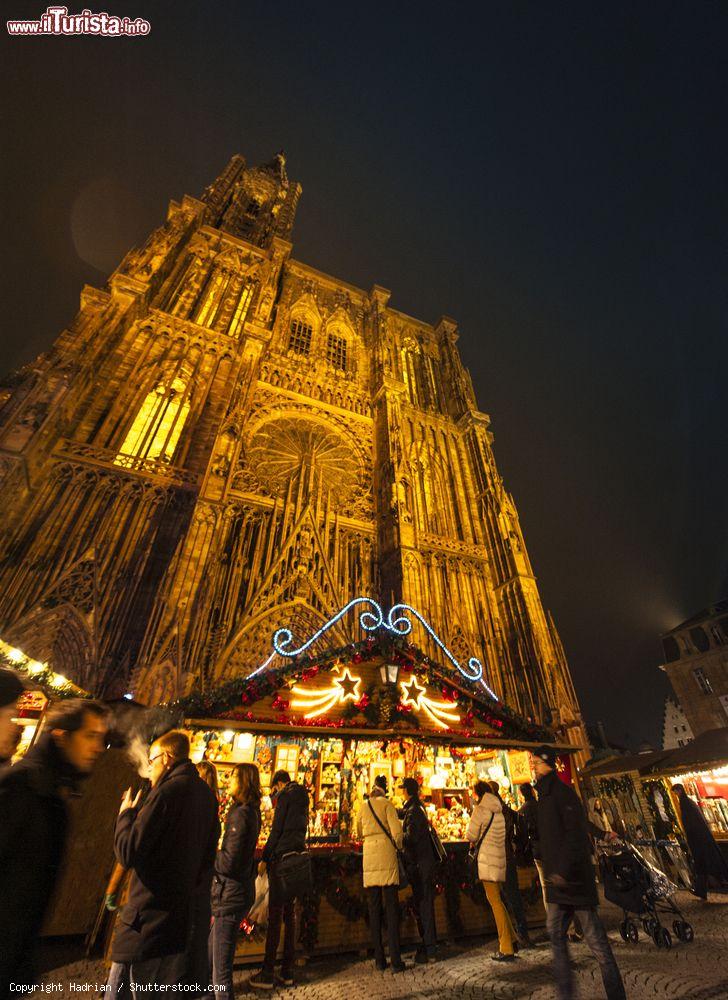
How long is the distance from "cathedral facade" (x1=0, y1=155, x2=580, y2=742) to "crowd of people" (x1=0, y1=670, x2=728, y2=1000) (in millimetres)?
6180

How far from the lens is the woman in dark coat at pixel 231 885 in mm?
3215

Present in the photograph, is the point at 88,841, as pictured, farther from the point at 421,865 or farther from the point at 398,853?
the point at 421,865

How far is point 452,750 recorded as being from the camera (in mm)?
7062

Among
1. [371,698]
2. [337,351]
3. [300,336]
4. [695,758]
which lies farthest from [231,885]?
[337,351]

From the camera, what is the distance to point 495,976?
387 cm

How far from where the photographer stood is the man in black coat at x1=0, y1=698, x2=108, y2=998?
144 centimetres

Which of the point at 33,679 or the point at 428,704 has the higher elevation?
the point at 33,679

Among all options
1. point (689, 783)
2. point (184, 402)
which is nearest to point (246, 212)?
point (184, 402)

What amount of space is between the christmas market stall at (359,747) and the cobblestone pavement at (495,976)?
0.41 m

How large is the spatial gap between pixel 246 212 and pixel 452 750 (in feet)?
107

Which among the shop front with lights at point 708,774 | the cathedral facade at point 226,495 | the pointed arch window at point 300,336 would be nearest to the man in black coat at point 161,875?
the cathedral facade at point 226,495

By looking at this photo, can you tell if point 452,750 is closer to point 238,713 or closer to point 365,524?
point 238,713

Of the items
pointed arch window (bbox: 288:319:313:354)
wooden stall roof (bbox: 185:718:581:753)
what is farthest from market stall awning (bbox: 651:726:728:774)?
pointed arch window (bbox: 288:319:313:354)

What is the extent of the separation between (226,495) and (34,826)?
11325mm
